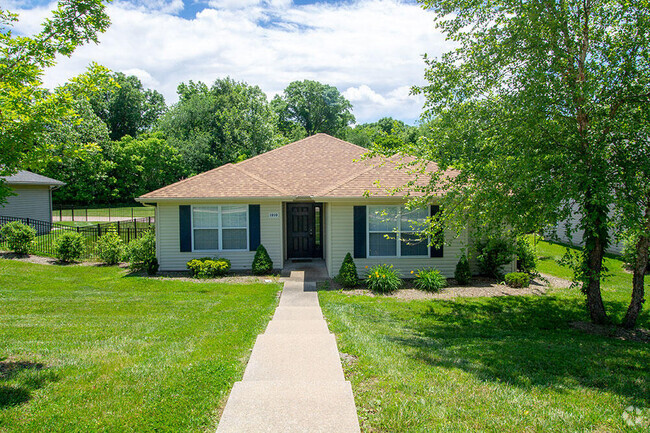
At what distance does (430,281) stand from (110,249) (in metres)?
12.0

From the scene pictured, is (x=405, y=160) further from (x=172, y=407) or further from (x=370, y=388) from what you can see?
(x=172, y=407)

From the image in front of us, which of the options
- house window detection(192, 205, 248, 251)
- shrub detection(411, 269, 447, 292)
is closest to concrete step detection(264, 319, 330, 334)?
shrub detection(411, 269, 447, 292)

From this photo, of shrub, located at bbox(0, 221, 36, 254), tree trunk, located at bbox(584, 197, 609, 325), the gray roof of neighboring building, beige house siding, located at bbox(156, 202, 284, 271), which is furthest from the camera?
the gray roof of neighboring building

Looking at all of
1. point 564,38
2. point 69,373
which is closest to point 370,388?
point 69,373

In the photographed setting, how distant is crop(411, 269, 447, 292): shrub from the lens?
12070mm

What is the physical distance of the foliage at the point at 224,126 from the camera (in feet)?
109

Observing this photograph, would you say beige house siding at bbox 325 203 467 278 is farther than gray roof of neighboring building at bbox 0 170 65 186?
No

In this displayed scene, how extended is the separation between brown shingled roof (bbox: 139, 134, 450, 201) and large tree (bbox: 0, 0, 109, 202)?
7.11 m

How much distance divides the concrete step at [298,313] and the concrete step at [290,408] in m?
3.96

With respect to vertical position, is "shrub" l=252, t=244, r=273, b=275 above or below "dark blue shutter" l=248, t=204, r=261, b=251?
below

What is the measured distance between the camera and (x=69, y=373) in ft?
16.5

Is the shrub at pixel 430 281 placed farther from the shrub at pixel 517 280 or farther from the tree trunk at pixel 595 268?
the tree trunk at pixel 595 268

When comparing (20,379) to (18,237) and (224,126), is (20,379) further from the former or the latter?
(224,126)

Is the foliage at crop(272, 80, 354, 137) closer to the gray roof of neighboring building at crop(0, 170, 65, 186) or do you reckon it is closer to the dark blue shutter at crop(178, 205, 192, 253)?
the gray roof of neighboring building at crop(0, 170, 65, 186)
